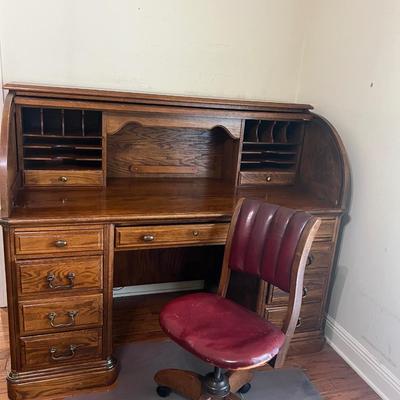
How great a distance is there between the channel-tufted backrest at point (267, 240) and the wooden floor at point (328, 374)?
67 centimetres

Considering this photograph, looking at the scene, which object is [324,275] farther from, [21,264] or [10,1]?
[10,1]

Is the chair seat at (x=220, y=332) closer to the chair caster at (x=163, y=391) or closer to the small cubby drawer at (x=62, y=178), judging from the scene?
the chair caster at (x=163, y=391)

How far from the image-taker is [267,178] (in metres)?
2.14

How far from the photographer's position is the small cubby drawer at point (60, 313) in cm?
156

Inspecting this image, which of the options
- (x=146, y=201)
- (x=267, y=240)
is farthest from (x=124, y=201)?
(x=267, y=240)

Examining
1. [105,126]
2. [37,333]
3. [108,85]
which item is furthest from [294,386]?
[108,85]

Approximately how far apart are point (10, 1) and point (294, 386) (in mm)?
2180

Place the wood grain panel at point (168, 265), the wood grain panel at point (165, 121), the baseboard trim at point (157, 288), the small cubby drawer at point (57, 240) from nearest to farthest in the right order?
the small cubby drawer at point (57, 240)
the wood grain panel at point (165, 121)
the wood grain panel at point (168, 265)
the baseboard trim at point (157, 288)

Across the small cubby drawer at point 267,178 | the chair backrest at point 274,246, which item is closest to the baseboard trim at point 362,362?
the chair backrest at point 274,246

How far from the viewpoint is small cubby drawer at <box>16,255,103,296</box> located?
1.52 metres

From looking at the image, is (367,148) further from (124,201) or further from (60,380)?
(60,380)

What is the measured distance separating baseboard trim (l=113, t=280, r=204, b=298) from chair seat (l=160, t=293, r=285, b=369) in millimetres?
873

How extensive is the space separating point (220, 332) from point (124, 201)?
26.6 inches

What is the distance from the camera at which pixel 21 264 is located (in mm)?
1497
